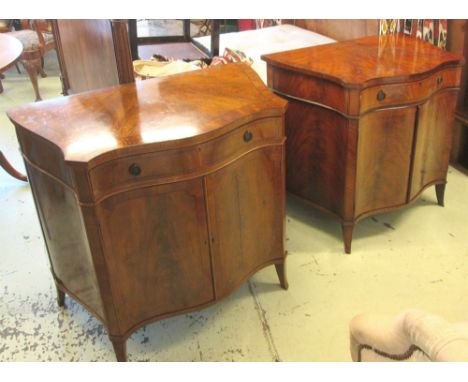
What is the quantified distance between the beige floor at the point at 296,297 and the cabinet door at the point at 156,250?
0.74ft

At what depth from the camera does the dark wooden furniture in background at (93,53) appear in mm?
1629

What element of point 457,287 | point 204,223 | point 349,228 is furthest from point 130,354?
point 457,287

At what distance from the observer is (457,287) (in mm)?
1938

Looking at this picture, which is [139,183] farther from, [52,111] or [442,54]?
[442,54]

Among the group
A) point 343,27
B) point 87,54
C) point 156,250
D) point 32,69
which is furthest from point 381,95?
point 32,69

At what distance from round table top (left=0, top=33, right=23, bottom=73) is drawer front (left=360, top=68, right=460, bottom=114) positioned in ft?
5.05

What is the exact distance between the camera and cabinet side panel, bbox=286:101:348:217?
198cm

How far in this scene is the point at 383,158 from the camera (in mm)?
2035

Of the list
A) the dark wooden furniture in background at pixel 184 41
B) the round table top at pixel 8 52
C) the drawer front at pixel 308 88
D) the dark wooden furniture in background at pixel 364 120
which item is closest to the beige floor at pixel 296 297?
the dark wooden furniture in background at pixel 364 120

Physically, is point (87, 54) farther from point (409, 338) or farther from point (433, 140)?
point (409, 338)

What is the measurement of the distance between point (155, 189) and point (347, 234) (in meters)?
0.99

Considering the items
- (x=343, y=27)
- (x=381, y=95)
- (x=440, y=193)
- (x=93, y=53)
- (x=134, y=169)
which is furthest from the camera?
(x=343, y=27)

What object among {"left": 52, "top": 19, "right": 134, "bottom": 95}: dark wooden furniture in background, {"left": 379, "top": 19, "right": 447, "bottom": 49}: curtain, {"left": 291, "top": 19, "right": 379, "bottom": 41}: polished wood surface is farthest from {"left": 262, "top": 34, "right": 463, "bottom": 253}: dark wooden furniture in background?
{"left": 52, "top": 19, "right": 134, "bottom": 95}: dark wooden furniture in background

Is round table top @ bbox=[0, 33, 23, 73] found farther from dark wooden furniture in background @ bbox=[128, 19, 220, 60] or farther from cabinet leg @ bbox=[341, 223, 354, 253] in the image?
cabinet leg @ bbox=[341, 223, 354, 253]
